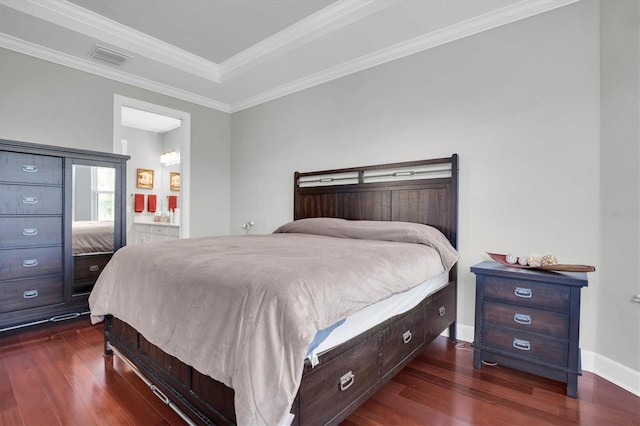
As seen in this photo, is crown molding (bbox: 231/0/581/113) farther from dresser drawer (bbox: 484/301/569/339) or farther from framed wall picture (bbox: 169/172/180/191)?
framed wall picture (bbox: 169/172/180/191)

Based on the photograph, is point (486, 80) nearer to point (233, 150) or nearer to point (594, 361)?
point (594, 361)

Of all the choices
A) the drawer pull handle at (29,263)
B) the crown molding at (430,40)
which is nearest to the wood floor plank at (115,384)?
the drawer pull handle at (29,263)

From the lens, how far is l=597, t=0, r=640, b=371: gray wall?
1.87 m

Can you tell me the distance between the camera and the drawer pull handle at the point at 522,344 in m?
1.94

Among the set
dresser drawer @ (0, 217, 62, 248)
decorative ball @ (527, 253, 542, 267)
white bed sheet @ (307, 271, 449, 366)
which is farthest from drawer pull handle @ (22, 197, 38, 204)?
decorative ball @ (527, 253, 542, 267)

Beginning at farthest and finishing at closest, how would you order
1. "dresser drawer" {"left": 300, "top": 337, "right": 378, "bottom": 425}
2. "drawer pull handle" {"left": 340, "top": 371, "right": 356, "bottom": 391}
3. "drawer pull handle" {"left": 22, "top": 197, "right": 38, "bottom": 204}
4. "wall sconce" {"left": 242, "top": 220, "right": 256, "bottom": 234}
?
"wall sconce" {"left": 242, "top": 220, "right": 256, "bottom": 234}, "drawer pull handle" {"left": 22, "top": 197, "right": 38, "bottom": 204}, "drawer pull handle" {"left": 340, "top": 371, "right": 356, "bottom": 391}, "dresser drawer" {"left": 300, "top": 337, "right": 378, "bottom": 425}

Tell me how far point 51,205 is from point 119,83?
1652 mm

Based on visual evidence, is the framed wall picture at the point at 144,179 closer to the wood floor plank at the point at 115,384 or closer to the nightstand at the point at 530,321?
the wood floor plank at the point at 115,384

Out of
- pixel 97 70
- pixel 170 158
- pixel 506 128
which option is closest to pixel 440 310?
pixel 506 128

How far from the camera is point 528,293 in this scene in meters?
1.94

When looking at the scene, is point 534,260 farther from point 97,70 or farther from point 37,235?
point 97,70

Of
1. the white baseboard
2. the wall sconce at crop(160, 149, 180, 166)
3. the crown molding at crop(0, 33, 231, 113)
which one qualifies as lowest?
the white baseboard

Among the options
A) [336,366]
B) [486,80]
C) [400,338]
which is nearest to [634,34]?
[486,80]

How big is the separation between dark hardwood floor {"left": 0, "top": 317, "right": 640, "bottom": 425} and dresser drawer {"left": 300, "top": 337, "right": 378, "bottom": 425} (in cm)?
28
